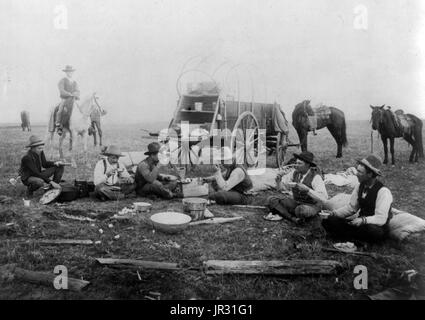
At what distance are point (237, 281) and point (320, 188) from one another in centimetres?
242

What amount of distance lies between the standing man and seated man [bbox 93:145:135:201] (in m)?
4.87

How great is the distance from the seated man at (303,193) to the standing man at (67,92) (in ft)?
25.5

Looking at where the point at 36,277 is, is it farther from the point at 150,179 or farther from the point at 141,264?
the point at 150,179

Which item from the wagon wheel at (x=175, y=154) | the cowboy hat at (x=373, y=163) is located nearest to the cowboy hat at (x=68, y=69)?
the wagon wheel at (x=175, y=154)

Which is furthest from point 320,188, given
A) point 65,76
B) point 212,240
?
point 65,76

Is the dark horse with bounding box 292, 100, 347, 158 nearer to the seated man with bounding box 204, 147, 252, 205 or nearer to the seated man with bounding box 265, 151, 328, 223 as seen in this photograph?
the seated man with bounding box 204, 147, 252, 205

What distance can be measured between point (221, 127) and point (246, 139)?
3.16 feet

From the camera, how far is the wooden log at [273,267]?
3662mm

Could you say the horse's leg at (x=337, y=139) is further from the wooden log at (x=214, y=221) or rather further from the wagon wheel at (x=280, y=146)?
the wooden log at (x=214, y=221)

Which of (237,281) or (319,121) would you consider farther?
(319,121)

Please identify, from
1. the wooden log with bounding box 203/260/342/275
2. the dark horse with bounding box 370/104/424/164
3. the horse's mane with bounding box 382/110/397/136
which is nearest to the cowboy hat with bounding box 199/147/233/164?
the wooden log with bounding box 203/260/342/275

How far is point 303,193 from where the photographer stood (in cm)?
545
